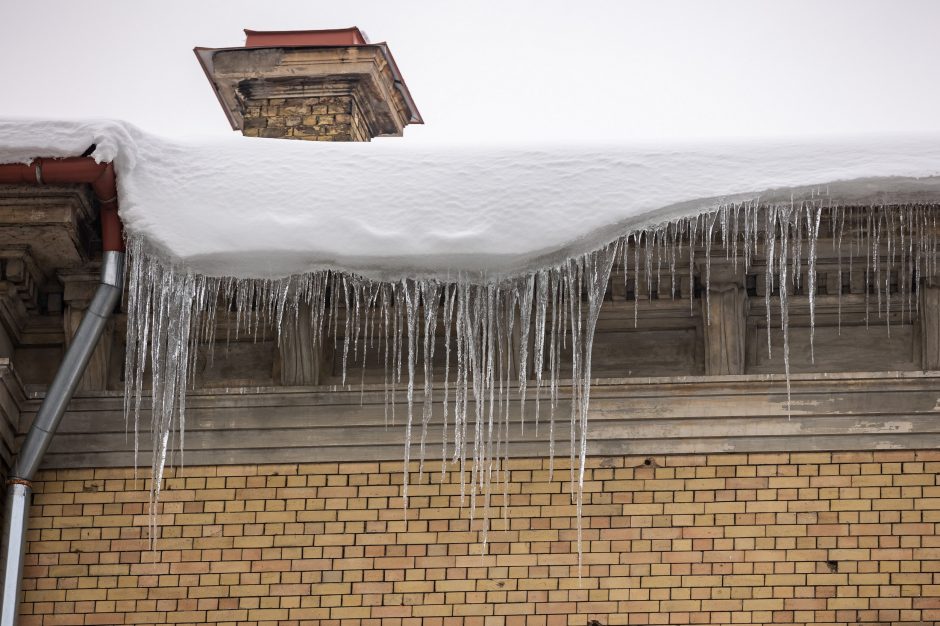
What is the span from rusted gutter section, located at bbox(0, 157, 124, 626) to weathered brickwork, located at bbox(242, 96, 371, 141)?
439 cm

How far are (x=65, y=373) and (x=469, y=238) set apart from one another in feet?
7.70

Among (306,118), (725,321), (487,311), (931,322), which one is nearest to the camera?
(487,311)

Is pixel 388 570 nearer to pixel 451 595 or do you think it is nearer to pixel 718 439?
pixel 451 595

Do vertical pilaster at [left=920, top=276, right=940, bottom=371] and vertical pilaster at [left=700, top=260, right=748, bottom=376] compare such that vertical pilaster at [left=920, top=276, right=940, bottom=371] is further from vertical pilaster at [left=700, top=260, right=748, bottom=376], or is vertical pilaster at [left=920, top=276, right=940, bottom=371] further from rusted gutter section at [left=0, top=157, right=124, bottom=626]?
rusted gutter section at [left=0, top=157, right=124, bottom=626]

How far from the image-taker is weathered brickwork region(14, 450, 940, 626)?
8.69 metres

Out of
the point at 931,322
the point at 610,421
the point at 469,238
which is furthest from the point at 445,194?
the point at 931,322

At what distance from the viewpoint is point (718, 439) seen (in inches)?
352

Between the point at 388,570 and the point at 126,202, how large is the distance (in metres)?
2.46

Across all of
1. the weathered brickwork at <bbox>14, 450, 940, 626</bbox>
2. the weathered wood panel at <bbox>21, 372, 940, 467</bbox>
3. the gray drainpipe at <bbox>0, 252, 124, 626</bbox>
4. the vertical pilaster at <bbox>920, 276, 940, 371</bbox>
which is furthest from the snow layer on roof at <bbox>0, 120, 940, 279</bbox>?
the weathered brickwork at <bbox>14, 450, 940, 626</bbox>

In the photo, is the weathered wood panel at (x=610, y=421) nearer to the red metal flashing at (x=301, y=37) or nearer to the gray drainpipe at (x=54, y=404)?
the gray drainpipe at (x=54, y=404)

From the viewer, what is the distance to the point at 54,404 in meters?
8.80

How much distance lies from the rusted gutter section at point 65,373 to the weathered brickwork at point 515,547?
34 cm

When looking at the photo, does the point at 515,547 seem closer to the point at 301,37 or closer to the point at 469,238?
the point at 469,238

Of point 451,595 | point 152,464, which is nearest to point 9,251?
point 152,464
